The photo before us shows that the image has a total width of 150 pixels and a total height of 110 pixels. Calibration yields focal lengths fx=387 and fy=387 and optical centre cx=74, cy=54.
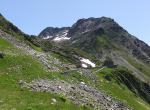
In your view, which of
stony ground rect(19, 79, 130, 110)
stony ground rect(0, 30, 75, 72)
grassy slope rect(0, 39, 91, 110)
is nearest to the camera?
grassy slope rect(0, 39, 91, 110)

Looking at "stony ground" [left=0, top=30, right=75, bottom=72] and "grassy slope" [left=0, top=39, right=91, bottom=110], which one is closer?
"grassy slope" [left=0, top=39, right=91, bottom=110]

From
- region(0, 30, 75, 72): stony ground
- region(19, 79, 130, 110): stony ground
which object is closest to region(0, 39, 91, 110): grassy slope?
region(19, 79, 130, 110): stony ground

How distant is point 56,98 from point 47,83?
27.2ft

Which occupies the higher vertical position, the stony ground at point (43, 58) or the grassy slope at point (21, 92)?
the stony ground at point (43, 58)

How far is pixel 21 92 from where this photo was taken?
46.6 metres

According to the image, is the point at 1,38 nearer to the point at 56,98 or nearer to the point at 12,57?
the point at 12,57

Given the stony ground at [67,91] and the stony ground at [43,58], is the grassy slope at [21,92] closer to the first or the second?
the stony ground at [67,91]

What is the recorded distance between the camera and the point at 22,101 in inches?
1672

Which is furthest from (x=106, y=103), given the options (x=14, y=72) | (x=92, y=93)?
(x=14, y=72)

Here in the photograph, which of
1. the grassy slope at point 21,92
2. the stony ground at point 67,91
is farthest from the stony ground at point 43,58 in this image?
the stony ground at point 67,91

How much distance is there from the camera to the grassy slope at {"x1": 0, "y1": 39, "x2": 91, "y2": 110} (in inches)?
1622

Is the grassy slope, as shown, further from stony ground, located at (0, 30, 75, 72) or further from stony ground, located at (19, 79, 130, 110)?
stony ground, located at (0, 30, 75, 72)

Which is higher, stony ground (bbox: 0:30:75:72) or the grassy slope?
stony ground (bbox: 0:30:75:72)

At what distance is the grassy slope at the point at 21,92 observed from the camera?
41194mm
